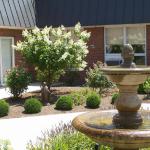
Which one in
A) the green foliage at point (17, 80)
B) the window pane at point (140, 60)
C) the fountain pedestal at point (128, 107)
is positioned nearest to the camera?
the fountain pedestal at point (128, 107)

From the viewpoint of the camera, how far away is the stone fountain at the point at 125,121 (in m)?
6.41

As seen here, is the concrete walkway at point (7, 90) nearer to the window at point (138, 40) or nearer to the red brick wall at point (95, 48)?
the red brick wall at point (95, 48)

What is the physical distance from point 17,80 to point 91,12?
25.6 feet

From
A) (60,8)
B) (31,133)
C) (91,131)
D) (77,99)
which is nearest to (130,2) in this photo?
(60,8)

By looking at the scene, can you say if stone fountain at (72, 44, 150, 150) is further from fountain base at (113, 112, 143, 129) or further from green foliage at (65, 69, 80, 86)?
green foliage at (65, 69, 80, 86)

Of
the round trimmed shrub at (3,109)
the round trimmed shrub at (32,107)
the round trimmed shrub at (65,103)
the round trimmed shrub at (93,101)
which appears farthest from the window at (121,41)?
the round trimmed shrub at (3,109)

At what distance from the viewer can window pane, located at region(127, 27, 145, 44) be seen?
23.2 metres

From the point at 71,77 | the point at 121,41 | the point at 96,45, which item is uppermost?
the point at 121,41

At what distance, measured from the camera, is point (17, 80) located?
57.7 feet

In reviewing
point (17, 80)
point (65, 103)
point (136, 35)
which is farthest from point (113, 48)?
point (65, 103)

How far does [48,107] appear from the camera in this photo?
53.0 feet

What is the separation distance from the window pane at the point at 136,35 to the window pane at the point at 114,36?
461mm

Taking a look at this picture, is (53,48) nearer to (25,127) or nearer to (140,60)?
(25,127)

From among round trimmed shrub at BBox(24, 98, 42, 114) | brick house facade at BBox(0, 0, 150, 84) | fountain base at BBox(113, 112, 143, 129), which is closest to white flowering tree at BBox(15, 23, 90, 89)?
round trimmed shrub at BBox(24, 98, 42, 114)
